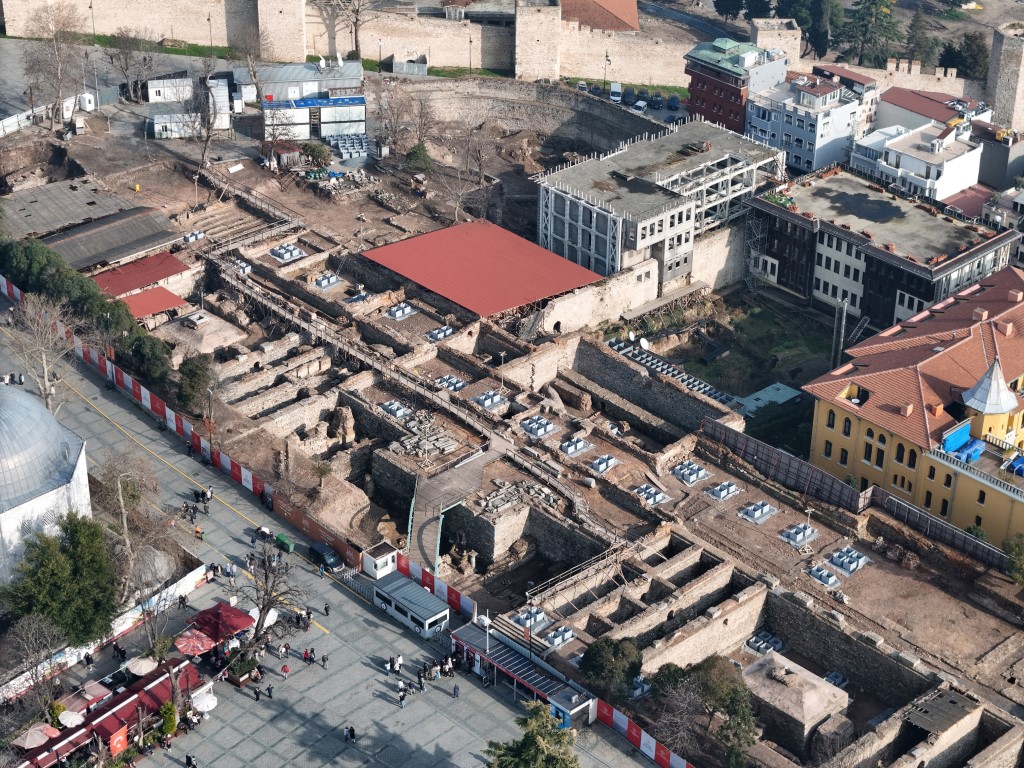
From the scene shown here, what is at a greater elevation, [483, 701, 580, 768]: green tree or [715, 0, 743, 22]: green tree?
[715, 0, 743, 22]: green tree

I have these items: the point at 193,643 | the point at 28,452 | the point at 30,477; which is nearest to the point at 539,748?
the point at 193,643

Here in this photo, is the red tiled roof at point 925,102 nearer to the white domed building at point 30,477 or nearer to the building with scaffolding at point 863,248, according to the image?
the building with scaffolding at point 863,248

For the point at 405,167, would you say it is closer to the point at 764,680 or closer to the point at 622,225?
the point at 622,225

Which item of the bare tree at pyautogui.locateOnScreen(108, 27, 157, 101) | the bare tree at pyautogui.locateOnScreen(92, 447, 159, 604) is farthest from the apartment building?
the bare tree at pyautogui.locateOnScreen(92, 447, 159, 604)

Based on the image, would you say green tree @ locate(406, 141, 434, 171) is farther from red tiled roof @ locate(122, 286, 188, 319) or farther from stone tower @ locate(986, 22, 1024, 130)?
stone tower @ locate(986, 22, 1024, 130)

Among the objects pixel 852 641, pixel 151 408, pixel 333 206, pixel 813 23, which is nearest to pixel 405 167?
pixel 333 206

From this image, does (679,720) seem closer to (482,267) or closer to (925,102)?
(482,267)
